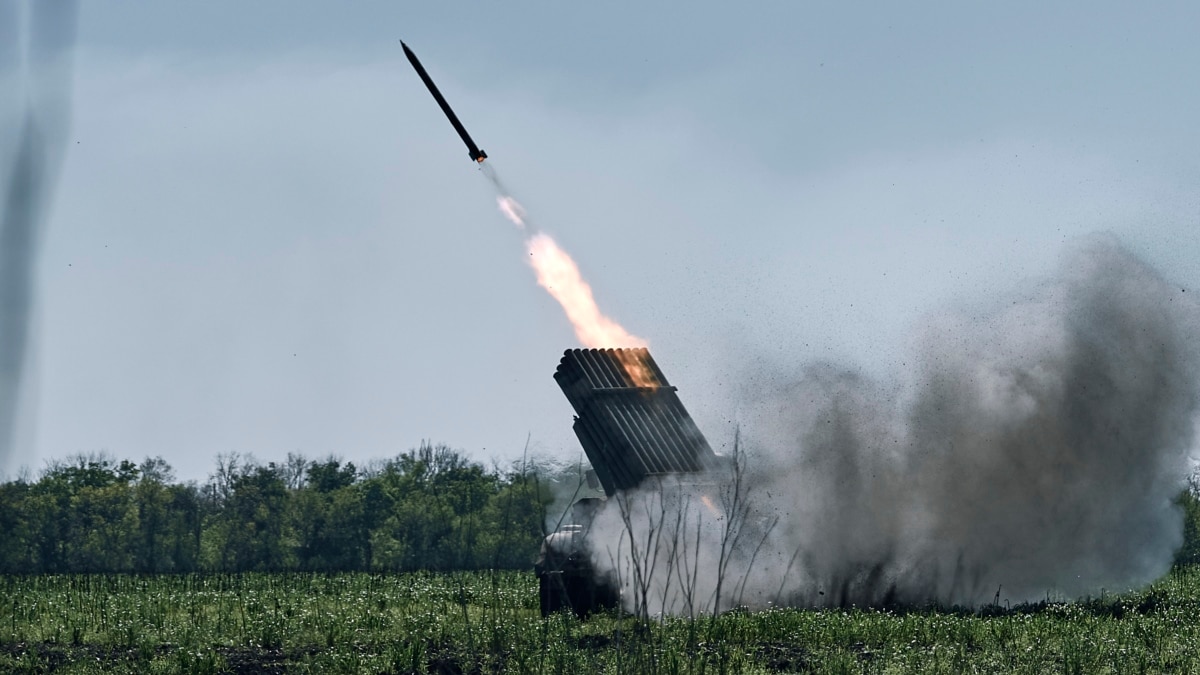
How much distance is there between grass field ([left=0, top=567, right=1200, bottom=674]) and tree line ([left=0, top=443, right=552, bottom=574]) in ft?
139

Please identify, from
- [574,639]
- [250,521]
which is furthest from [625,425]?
[250,521]

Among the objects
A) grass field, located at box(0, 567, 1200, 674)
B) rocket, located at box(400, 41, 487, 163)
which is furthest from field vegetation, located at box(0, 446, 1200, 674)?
rocket, located at box(400, 41, 487, 163)

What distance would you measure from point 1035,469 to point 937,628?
25.8ft

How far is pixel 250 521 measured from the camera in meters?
81.2

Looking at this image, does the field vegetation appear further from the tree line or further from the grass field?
the tree line

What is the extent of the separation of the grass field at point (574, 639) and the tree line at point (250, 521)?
4225 centimetres

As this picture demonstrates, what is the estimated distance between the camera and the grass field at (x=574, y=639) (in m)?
18.1

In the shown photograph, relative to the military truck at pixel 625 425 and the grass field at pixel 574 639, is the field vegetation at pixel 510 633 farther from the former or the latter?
the military truck at pixel 625 425

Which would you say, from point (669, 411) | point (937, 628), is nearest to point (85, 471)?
point (669, 411)

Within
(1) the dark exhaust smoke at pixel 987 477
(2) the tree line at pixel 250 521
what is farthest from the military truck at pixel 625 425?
(2) the tree line at pixel 250 521

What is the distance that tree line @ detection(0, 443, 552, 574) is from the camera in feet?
241

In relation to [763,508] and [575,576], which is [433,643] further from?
[763,508]

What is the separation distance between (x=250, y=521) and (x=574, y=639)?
6404cm

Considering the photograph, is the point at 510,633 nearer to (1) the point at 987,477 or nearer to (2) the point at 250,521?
(1) the point at 987,477
